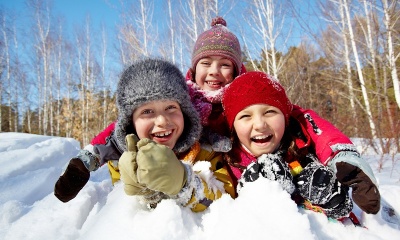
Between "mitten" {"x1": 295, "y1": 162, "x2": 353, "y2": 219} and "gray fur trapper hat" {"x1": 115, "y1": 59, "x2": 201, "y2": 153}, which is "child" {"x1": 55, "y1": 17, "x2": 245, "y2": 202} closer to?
"gray fur trapper hat" {"x1": 115, "y1": 59, "x2": 201, "y2": 153}

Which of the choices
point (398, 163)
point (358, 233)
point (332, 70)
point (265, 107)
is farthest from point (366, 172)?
point (332, 70)

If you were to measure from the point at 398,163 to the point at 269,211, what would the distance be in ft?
14.9

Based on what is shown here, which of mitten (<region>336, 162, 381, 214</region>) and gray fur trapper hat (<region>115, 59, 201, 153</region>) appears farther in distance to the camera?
gray fur trapper hat (<region>115, 59, 201, 153</region>)

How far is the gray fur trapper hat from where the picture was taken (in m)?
1.40

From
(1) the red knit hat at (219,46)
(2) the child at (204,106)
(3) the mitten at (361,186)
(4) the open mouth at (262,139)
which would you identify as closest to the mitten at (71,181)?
(2) the child at (204,106)

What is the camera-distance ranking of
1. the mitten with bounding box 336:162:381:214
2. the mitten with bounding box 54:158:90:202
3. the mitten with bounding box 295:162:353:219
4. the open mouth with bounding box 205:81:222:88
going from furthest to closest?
the open mouth with bounding box 205:81:222:88 < the mitten with bounding box 54:158:90:202 < the mitten with bounding box 295:162:353:219 < the mitten with bounding box 336:162:381:214

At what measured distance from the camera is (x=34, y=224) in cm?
140

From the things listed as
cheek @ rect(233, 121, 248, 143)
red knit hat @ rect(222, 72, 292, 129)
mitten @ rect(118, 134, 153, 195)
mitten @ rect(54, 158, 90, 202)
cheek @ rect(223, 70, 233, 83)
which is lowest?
mitten @ rect(54, 158, 90, 202)

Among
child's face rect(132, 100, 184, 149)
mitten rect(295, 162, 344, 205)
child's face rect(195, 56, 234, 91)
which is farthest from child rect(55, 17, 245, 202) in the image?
mitten rect(295, 162, 344, 205)

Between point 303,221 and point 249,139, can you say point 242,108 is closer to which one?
point 249,139

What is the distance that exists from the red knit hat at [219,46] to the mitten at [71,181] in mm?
1175

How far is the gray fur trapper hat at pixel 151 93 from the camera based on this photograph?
140 cm

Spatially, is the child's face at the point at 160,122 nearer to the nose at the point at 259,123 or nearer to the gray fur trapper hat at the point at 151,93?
the gray fur trapper hat at the point at 151,93

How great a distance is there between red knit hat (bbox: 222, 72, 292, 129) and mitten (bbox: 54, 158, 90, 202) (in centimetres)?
87
